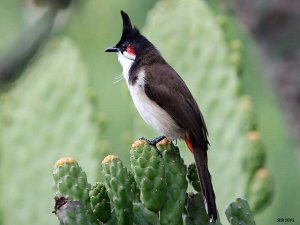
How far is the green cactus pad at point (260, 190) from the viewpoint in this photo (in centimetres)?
321

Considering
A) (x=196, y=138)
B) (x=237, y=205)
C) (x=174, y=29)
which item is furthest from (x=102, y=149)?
(x=237, y=205)

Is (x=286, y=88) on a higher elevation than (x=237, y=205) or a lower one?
higher

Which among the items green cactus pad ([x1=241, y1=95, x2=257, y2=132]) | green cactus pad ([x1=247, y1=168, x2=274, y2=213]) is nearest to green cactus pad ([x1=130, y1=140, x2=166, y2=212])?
green cactus pad ([x1=247, y1=168, x2=274, y2=213])

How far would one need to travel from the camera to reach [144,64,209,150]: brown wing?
2822mm

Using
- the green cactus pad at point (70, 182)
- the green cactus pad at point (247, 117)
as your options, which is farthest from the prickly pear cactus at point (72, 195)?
the green cactus pad at point (247, 117)

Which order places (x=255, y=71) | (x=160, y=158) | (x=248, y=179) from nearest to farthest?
(x=160, y=158)
(x=248, y=179)
(x=255, y=71)

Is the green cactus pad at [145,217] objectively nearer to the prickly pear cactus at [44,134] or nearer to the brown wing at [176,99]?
the brown wing at [176,99]

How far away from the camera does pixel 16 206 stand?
3.66 m

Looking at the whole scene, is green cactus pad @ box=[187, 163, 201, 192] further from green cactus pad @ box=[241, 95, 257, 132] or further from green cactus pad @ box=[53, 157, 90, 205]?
green cactus pad @ box=[241, 95, 257, 132]

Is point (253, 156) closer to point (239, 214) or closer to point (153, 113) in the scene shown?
point (153, 113)

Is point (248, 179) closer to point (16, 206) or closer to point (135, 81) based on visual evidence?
point (135, 81)

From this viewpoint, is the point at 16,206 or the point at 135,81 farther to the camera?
the point at 16,206

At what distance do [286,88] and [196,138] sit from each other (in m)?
1.09

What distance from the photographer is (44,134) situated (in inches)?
147
